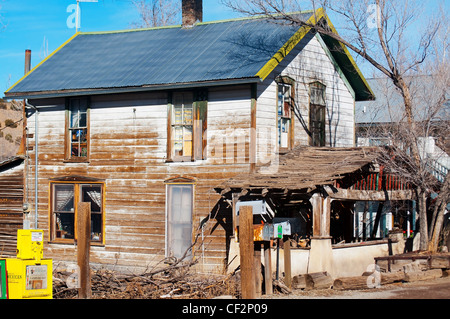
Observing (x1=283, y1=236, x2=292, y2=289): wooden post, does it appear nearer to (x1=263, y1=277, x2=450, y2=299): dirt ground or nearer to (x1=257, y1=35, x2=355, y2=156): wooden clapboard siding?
(x1=263, y1=277, x2=450, y2=299): dirt ground

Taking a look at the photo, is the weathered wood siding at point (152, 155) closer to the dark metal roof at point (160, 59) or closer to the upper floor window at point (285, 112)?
the upper floor window at point (285, 112)

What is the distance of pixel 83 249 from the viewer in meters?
14.7

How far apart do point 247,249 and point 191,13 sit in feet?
44.1

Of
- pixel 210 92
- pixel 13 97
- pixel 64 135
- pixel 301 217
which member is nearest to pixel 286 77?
pixel 210 92

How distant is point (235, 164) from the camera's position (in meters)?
20.4

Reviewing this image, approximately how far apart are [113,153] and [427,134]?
973 centimetres

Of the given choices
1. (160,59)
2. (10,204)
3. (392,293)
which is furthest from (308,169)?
(10,204)

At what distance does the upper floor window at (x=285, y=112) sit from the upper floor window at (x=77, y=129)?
6342mm

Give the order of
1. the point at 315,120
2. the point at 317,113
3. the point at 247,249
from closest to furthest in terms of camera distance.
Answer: the point at 247,249 → the point at 315,120 → the point at 317,113

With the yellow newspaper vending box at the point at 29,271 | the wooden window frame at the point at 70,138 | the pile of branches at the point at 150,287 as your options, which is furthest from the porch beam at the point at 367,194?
the wooden window frame at the point at 70,138

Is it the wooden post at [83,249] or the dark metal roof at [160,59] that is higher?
the dark metal roof at [160,59]

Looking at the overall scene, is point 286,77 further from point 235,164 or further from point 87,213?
Answer: point 87,213

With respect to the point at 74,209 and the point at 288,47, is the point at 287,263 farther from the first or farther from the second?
the point at 74,209

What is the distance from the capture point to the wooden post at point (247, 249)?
13.4m
